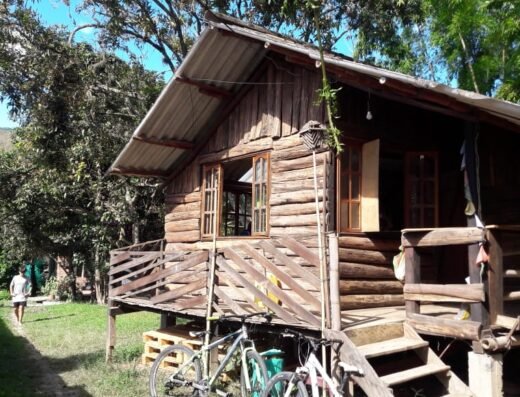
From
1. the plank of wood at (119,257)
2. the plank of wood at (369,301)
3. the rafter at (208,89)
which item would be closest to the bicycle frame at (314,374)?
the plank of wood at (369,301)

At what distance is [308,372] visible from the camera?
17.8 feet

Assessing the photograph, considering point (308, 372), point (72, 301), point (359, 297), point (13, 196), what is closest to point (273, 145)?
point (359, 297)

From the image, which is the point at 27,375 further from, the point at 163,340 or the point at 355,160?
the point at 355,160

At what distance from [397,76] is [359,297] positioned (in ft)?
10.9

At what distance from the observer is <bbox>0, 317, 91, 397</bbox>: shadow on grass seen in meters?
7.70

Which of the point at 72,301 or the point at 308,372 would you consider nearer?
the point at 308,372

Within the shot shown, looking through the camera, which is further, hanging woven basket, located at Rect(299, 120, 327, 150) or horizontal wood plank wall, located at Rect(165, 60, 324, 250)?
horizontal wood plank wall, located at Rect(165, 60, 324, 250)

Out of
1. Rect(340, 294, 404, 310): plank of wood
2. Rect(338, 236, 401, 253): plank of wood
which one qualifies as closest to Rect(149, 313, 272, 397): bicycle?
Rect(340, 294, 404, 310): plank of wood

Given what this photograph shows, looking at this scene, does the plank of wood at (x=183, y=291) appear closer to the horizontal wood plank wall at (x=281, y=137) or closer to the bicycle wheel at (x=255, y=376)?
the horizontal wood plank wall at (x=281, y=137)

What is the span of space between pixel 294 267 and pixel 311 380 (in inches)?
52.5

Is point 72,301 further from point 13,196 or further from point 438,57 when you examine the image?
point 438,57

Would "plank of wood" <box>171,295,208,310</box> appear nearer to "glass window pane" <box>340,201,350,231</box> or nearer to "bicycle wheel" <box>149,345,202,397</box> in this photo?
"bicycle wheel" <box>149,345,202,397</box>

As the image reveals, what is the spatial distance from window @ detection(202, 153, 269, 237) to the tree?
5002 millimetres

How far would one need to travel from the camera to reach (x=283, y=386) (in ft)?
18.2
